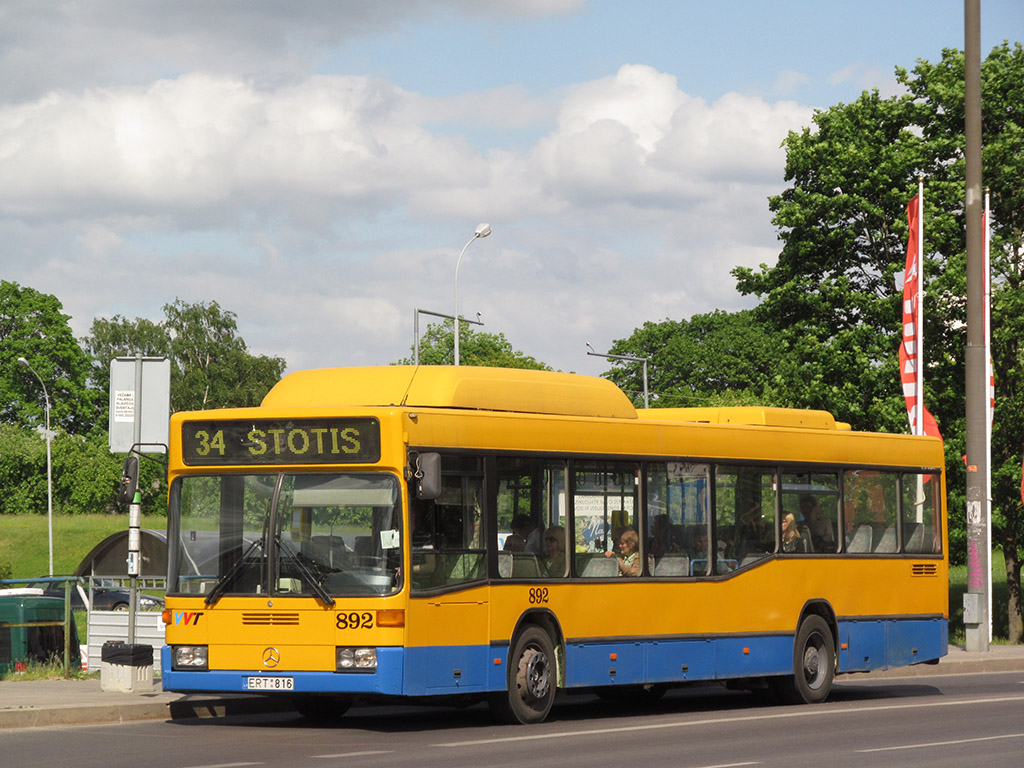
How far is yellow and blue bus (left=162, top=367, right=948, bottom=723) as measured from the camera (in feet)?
46.3

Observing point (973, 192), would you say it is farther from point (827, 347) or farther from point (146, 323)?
point (146, 323)

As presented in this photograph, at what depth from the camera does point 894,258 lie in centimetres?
3644

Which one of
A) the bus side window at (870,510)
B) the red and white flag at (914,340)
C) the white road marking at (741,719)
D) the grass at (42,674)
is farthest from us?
the red and white flag at (914,340)

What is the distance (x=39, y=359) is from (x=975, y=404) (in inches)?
3196

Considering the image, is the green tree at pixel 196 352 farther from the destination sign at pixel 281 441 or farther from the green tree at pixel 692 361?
the destination sign at pixel 281 441

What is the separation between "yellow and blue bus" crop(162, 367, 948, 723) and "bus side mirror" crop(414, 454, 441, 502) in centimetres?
2

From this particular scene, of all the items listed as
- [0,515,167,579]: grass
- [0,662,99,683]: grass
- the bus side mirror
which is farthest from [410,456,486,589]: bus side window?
[0,515,167,579]: grass

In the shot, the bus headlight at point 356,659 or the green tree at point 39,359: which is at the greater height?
the green tree at point 39,359

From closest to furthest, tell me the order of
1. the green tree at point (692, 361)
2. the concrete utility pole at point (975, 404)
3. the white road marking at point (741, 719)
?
the white road marking at point (741, 719)
the concrete utility pole at point (975, 404)
the green tree at point (692, 361)

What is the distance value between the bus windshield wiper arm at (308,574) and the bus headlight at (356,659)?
44cm


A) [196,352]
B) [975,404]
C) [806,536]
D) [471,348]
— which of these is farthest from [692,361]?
[806,536]

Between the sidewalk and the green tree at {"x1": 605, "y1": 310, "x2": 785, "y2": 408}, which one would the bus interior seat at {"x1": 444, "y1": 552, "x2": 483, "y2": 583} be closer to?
the sidewalk

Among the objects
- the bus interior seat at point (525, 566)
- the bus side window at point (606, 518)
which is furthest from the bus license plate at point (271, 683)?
the bus side window at point (606, 518)

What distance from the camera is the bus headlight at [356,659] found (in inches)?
544
